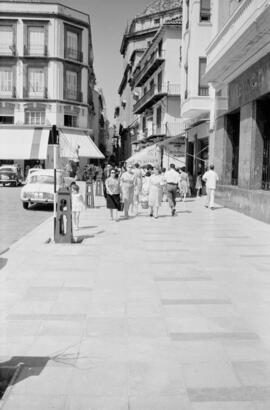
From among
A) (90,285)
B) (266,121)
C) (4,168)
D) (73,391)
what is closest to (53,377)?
(73,391)

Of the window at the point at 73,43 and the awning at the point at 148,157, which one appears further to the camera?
the window at the point at 73,43

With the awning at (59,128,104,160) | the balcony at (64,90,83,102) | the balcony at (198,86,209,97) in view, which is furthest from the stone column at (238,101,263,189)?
the balcony at (64,90,83,102)

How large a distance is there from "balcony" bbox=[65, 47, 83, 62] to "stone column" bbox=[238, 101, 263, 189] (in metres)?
30.6

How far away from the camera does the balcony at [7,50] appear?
42188mm

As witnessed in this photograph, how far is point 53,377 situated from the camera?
3.89 meters

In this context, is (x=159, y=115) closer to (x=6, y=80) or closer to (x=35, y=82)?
(x=35, y=82)

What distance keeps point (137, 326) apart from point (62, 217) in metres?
5.89

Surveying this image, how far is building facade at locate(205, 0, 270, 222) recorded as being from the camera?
13.8 m

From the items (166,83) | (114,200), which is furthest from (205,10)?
(114,200)

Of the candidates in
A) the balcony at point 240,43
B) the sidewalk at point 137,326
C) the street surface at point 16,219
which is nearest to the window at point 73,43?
the street surface at point 16,219

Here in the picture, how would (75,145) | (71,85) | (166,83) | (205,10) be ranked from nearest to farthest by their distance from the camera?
(205,10)
(166,83)
(75,145)
(71,85)

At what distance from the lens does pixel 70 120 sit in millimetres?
44750

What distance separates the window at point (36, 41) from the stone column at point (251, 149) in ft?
100

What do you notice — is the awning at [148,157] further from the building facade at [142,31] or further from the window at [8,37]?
the building facade at [142,31]
